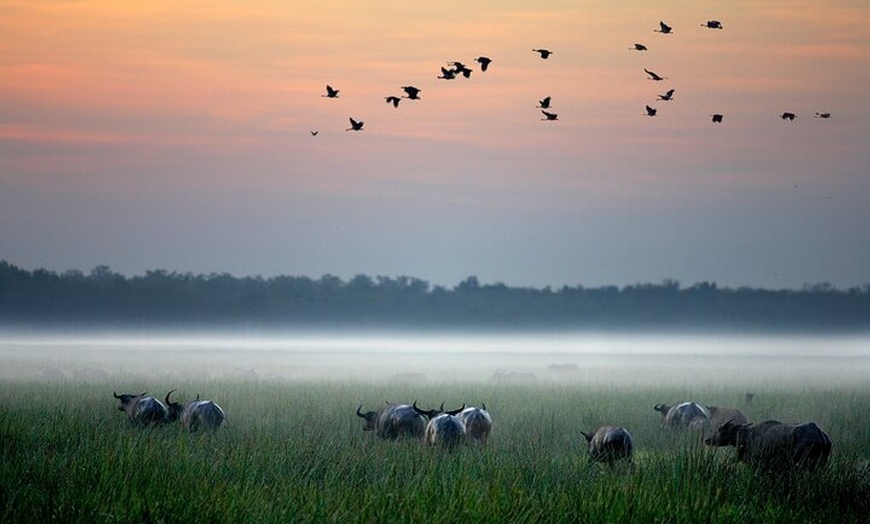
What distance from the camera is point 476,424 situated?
20.5 m

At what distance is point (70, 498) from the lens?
1186 centimetres

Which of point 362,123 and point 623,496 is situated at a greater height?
point 362,123

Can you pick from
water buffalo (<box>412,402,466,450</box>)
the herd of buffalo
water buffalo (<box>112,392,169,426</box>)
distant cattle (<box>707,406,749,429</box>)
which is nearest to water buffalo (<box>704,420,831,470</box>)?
the herd of buffalo

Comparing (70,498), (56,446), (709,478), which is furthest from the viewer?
(56,446)

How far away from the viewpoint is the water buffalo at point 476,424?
2031cm

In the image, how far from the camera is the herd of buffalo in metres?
16.8

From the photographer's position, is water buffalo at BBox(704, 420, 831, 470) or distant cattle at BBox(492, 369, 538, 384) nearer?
water buffalo at BBox(704, 420, 831, 470)

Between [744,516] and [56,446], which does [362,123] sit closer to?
[56,446]

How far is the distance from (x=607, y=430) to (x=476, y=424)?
2.66 metres

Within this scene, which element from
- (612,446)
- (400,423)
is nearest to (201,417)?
(400,423)

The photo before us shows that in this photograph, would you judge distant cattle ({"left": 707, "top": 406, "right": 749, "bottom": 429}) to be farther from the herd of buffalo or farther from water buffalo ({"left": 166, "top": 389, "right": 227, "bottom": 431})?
water buffalo ({"left": 166, "top": 389, "right": 227, "bottom": 431})

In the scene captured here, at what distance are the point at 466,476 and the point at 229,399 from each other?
19.7m

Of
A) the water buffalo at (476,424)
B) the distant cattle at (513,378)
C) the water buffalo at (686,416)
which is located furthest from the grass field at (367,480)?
the distant cattle at (513,378)

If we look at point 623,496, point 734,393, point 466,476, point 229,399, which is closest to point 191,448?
point 466,476
